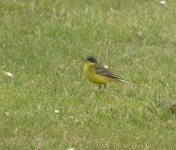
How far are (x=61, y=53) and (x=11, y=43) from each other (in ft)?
3.23

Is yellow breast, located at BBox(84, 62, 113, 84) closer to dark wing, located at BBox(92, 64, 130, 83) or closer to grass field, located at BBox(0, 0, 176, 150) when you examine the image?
dark wing, located at BBox(92, 64, 130, 83)

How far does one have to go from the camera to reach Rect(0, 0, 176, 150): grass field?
9281mm

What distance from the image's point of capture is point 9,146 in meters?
8.74

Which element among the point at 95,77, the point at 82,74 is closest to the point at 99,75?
the point at 95,77

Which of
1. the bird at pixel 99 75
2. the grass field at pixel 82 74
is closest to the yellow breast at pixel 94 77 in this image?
the bird at pixel 99 75

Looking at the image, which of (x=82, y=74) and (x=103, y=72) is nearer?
(x=103, y=72)

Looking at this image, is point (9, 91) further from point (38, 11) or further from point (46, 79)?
point (38, 11)

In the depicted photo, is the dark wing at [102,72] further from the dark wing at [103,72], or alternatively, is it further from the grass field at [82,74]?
the grass field at [82,74]

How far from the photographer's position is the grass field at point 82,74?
9281mm

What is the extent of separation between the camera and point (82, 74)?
1189 cm

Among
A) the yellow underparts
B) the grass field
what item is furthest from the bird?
the grass field

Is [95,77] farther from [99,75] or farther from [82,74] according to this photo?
[82,74]

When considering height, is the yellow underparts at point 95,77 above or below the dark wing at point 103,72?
below

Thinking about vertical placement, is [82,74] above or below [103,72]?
below
